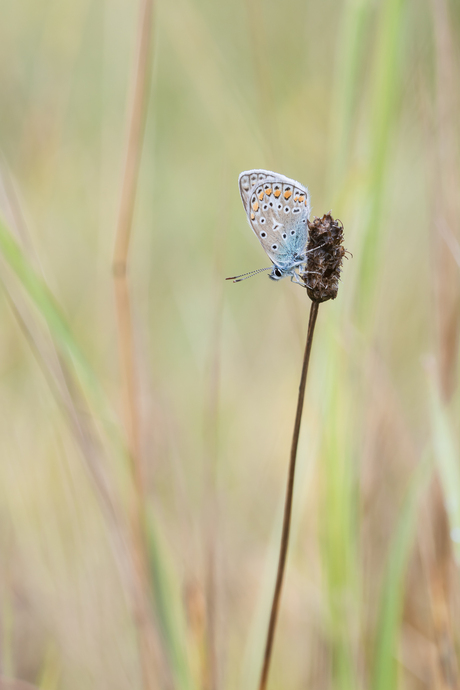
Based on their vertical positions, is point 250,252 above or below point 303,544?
above

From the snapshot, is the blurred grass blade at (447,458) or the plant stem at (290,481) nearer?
the plant stem at (290,481)

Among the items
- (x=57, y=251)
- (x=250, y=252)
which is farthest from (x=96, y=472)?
(x=250, y=252)

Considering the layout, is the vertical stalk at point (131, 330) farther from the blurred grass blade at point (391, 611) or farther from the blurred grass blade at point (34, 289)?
the blurred grass blade at point (391, 611)

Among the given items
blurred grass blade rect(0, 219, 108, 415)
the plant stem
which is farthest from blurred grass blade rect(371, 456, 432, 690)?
blurred grass blade rect(0, 219, 108, 415)

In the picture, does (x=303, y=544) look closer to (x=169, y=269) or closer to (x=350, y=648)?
(x=350, y=648)

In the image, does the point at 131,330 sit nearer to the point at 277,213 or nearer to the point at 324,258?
the point at 277,213

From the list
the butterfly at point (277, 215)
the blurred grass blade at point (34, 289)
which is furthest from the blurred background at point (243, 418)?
the butterfly at point (277, 215)
